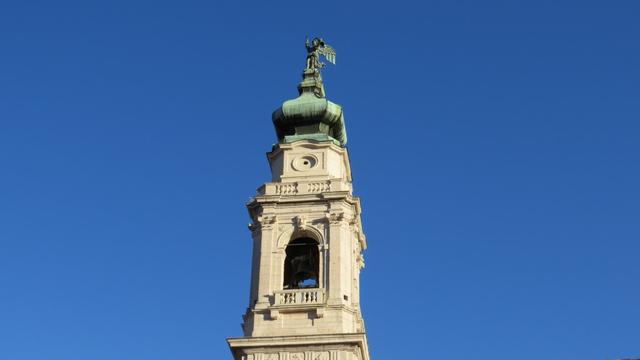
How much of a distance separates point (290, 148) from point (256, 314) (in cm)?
738

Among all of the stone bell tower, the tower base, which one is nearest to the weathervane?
the stone bell tower

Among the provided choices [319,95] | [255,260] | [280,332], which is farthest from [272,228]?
[319,95]

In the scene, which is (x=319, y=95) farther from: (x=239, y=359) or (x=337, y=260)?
(x=239, y=359)

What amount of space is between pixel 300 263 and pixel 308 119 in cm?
600

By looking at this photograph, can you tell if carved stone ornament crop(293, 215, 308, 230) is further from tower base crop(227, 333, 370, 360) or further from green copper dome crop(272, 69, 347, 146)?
tower base crop(227, 333, 370, 360)

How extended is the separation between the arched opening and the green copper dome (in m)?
4.43

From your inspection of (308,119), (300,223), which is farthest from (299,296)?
(308,119)

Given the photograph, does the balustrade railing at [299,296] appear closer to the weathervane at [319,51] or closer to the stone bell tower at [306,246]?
the stone bell tower at [306,246]

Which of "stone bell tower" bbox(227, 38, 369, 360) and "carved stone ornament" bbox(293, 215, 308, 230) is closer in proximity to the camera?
"stone bell tower" bbox(227, 38, 369, 360)

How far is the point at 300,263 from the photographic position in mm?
41875

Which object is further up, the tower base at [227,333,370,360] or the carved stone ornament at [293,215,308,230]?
the carved stone ornament at [293,215,308,230]

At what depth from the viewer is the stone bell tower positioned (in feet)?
124

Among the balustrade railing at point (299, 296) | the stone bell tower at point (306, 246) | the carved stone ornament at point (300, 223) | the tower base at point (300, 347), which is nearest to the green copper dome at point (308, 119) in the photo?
the stone bell tower at point (306, 246)

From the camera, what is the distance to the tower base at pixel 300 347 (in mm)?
37750
